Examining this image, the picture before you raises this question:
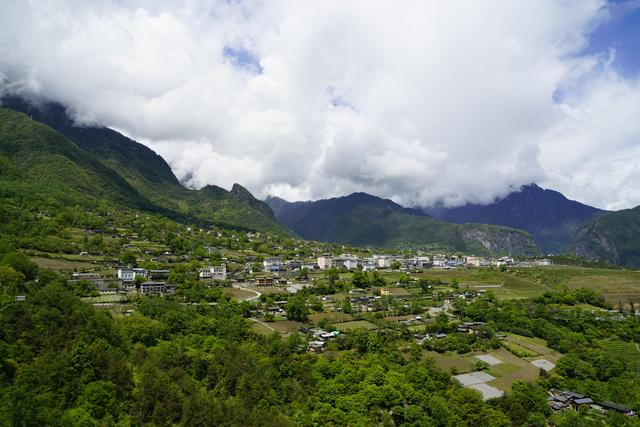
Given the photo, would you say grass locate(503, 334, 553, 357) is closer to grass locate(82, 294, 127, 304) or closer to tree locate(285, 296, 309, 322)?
tree locate(285, 296, 309, 322)

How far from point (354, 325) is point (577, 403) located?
69.4 ft

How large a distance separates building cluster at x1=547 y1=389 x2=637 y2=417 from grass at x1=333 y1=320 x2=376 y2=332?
17706 mm

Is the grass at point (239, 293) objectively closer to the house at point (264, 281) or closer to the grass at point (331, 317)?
the house at point (264, 281)

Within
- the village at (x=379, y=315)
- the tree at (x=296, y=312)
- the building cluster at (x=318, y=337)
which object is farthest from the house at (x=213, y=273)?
the building cluster at (x=318, y=337)

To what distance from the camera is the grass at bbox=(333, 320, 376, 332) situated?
141 ft

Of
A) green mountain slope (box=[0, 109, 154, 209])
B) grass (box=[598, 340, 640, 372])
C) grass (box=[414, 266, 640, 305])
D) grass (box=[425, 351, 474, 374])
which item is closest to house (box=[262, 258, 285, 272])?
grass (box=[414, 266, 640, 305])

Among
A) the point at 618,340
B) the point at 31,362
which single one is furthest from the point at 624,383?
the point at 31,362

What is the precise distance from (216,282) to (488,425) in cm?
3944

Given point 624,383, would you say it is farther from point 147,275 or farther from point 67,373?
point 147,275

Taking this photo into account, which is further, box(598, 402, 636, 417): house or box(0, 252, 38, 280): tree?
box(0, 252, 38, 280): tree

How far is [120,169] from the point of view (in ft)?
480

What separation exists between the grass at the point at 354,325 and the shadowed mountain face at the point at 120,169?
221 ft

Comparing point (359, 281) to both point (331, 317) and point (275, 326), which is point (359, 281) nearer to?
point (331, 317)

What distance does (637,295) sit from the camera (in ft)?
221
